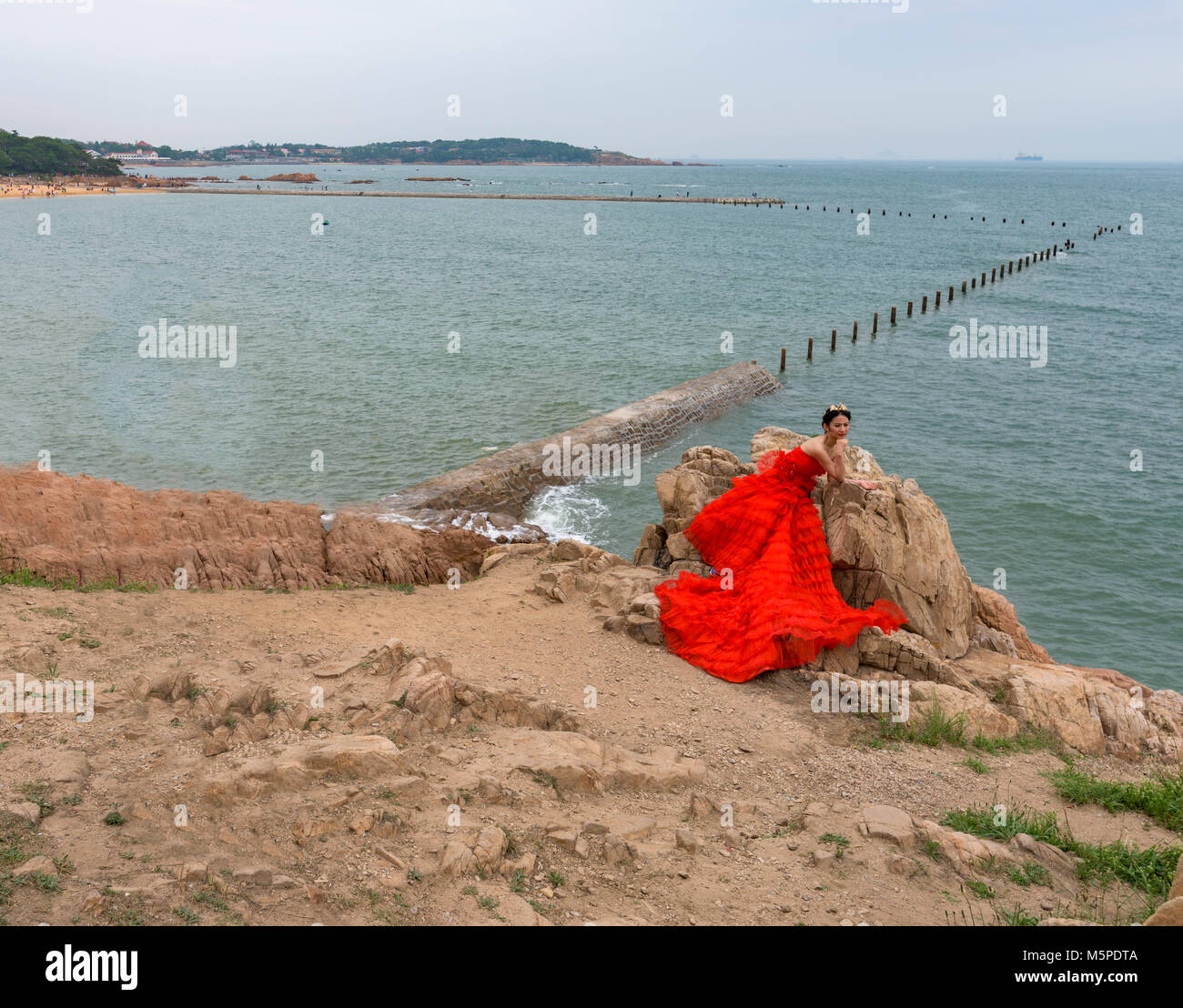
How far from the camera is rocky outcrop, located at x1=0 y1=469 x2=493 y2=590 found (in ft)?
44.6

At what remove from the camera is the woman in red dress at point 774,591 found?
1109 cm

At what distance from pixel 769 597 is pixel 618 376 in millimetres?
22719

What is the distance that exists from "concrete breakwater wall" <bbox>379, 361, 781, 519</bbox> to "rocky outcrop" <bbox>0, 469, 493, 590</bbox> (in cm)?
283

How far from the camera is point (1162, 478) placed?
24.2 metres

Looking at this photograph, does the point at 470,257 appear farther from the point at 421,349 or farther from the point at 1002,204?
the point at 1002,204

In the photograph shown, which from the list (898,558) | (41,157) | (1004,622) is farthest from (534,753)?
(41,157)

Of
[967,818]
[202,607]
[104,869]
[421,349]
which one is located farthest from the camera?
[421,349]

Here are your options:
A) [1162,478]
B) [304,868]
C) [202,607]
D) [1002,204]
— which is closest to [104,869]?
[304,868]

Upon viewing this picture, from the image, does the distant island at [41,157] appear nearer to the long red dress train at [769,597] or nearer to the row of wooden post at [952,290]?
the row of wooden post at [952,290]

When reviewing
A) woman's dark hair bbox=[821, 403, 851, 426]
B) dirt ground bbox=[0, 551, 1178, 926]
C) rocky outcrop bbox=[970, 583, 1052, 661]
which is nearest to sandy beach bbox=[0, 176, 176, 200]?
dirt ground bbox=[0, 551, 1178, 926]

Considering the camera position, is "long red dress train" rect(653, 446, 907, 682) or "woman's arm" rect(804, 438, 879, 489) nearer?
"long red dress train" rect(653, 446, 907, 682)

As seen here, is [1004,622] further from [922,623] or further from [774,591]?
[774,591]

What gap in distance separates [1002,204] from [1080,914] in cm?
15190

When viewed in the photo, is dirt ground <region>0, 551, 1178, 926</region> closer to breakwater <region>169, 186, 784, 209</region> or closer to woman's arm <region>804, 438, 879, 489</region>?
woman's arm <region>804, 438, 879, 489</region>
